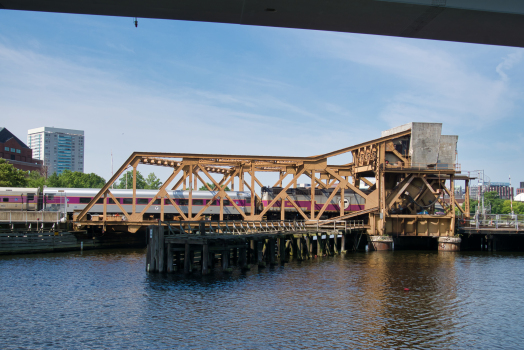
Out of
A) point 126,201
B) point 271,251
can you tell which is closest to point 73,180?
point 126,201

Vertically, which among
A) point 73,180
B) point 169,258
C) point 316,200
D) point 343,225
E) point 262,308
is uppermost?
point 73,180

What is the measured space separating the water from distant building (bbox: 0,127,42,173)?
10319cm

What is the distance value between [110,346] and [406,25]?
1585 cm

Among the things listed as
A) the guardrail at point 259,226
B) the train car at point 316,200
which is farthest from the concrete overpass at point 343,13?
the train car at point 316,200

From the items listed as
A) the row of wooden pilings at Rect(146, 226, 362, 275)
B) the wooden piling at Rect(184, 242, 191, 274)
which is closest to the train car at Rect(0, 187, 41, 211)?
the row of wooden pilings at Rect(146, 226, 362, 275)

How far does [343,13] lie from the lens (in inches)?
223

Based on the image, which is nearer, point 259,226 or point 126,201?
point 259,226

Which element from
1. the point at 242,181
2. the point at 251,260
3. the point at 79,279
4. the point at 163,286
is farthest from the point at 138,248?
the point at 163,286

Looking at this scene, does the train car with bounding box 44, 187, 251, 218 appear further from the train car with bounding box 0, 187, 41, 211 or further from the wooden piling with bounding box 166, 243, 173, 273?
the wooden piling with bounding box 166, 243, 173, 273

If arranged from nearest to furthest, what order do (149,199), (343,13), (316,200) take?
1. (343,13)
2. (149,199)
3. (316,200)

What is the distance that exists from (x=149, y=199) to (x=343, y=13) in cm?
5275

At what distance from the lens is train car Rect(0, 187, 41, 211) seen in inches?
2160

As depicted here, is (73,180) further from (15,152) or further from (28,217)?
(28,217)

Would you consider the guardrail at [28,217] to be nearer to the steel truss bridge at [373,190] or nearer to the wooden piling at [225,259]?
the steel truss bridge at [373,190]
